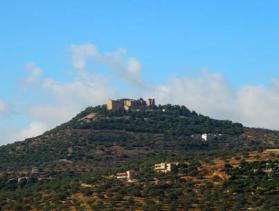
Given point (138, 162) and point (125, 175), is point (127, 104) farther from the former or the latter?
point (125, 175)

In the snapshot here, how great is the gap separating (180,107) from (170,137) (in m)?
33.2

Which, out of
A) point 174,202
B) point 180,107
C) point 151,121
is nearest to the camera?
point 174,202

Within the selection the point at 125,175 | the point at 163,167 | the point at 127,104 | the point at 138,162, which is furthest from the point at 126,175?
the point at 127,104

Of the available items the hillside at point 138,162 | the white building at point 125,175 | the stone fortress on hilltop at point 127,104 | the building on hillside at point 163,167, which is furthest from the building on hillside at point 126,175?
the stone fortress on hilltop at point 127,104

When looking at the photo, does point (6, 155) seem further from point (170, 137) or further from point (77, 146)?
point (170, 137)

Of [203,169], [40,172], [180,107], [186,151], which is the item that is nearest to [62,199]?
[203,169]

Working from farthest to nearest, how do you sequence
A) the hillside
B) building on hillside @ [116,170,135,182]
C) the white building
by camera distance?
the white building, building on hillside @ [116,170,135,182], the hillside

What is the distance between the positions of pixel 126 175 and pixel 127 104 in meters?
85.0

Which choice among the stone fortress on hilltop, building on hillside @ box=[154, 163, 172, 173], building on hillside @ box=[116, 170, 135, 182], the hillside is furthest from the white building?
the stone fortress on hilltop

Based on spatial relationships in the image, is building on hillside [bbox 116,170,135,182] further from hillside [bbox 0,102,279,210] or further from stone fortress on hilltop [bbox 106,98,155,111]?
stone fortress on hilltop [bbox 106,98,155,111]

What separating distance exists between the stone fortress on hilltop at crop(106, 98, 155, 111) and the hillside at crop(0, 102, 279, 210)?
2.08 m

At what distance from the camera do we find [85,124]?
499 ft

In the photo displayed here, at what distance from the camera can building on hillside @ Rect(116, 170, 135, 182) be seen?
284ft

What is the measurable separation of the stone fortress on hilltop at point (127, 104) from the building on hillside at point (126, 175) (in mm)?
77675
